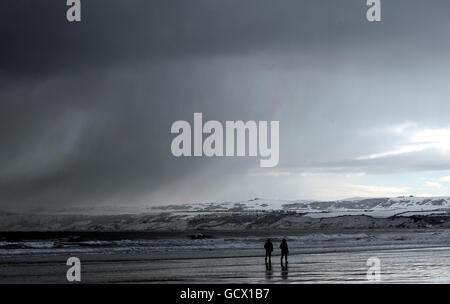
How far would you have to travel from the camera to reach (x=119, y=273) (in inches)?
1110

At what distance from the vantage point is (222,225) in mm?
194875

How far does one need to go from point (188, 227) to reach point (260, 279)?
16609 centimetres

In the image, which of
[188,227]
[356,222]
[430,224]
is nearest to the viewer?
[430,224]

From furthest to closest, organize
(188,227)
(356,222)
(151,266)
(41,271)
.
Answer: (188,227)
(356,222)
(151,266)
(41,271)

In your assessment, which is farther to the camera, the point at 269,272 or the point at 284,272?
the point at 269,272

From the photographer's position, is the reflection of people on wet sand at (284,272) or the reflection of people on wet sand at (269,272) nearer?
the reflection of people on wet sand at (284,272)

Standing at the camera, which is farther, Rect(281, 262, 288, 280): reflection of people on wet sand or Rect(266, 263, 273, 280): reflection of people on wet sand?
Rect(266, 263, 273, 280): reflection of people on wet sand
